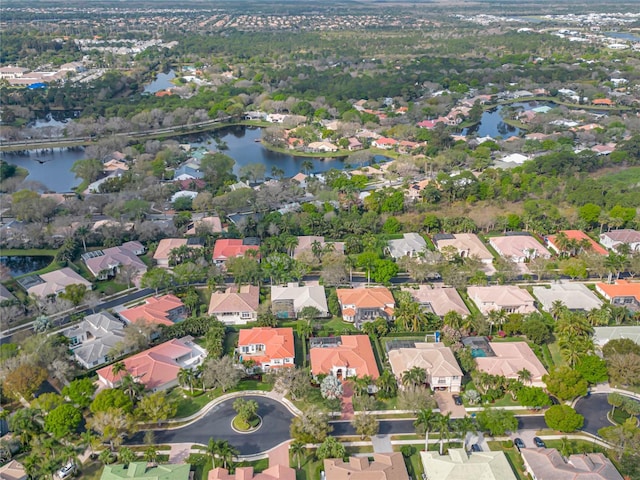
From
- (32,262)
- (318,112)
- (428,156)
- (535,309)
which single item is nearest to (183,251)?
(32,262)

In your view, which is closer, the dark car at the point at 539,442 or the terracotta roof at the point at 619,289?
the dark car at the point at 539,442

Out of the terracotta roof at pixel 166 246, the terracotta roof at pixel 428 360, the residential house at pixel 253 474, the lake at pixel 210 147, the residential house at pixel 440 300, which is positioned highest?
the residential house at pixel 253 474

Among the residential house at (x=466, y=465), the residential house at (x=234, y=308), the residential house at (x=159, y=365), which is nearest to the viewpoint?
the residential house at (x=466, y=465)

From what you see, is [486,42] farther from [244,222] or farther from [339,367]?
[339,367]

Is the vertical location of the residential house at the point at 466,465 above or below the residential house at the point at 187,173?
above

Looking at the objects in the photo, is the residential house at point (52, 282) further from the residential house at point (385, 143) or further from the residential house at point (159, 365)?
the residential house at point (385, 143)

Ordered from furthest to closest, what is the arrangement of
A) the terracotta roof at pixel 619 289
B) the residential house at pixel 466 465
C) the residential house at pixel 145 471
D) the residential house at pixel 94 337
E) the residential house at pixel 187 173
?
the residential house at pixel 187 173 < the terracotta roof at pixel 619 289 < the residential house at pixel 94 337 < the residential house at pixel 466 465 < the residential house at pixel 145 471

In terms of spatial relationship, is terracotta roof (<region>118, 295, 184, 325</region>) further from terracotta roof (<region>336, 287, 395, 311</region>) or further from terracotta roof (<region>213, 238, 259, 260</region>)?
terracotta roof (<region>336, 287, 395, 311</region>)

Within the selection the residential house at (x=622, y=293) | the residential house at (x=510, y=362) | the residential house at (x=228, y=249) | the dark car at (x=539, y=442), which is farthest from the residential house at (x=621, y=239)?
the residential house at (x=228, y=249)
